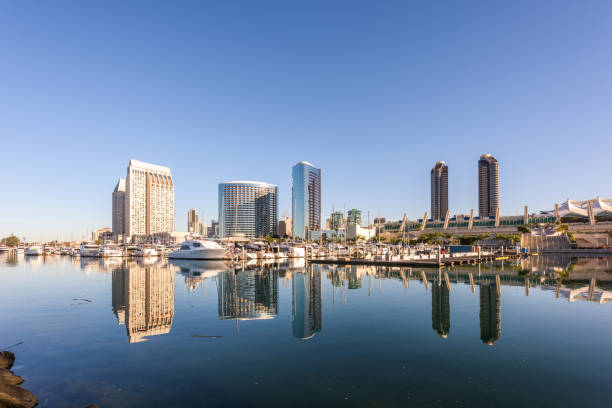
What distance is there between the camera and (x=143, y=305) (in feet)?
100

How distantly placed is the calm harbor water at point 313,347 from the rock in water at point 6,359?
0.43 metres

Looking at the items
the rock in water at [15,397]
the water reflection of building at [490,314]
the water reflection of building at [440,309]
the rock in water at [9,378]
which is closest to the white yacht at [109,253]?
the water reflection of building at [440,309]

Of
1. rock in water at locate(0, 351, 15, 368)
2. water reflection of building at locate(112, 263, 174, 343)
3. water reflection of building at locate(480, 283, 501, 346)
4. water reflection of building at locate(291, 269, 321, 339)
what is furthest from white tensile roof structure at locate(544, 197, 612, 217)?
rock in water at locate(0, 351, 15, 368)

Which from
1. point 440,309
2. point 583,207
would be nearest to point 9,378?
point 440,309

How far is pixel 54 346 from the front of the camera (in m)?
19.1

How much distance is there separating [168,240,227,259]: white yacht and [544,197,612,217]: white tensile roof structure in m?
171

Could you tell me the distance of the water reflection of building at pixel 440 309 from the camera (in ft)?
74.7

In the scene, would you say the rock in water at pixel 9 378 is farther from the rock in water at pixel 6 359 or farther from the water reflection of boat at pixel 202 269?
the water reflection of boat at pixel 202 269

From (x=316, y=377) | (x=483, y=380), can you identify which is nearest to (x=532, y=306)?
(x=483, y=380)

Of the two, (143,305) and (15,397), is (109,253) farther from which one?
(15,397)

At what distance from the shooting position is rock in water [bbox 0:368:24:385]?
44.7ft

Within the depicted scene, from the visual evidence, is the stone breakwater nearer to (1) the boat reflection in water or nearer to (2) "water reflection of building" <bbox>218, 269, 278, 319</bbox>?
(1) the boat reflection in water

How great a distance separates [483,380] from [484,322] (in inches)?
437

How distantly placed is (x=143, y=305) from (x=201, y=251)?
57771mm
